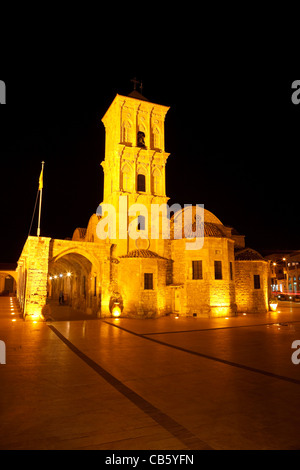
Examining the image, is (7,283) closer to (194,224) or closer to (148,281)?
(148,281)

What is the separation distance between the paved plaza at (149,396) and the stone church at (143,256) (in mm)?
11022

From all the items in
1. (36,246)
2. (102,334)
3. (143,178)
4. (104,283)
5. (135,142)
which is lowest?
(102,334)

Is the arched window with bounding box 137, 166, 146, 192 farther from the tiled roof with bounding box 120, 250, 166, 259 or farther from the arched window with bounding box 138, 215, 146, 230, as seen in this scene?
the tiled roof with bounding box 120, 250, 166, 259

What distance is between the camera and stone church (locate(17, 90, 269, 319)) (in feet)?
78.6

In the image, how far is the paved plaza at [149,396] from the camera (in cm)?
466

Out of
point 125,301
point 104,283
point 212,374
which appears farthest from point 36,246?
point 212,374

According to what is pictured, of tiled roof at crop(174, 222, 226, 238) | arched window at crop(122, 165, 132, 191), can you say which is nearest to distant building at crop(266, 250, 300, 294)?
tiled roof at crop(174, 222, 226, 238)

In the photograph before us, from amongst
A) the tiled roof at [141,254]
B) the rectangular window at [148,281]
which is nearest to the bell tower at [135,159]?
the tiled roof at [141,254]

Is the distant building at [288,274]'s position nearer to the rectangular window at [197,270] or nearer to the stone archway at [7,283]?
the rectangular window at [197,270]

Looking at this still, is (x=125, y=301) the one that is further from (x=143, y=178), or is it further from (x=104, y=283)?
(x=143, y=178)

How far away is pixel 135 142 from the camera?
2833cm

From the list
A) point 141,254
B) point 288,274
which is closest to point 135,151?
point 141,254

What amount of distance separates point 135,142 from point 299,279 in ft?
166

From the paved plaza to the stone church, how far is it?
11022 mm
